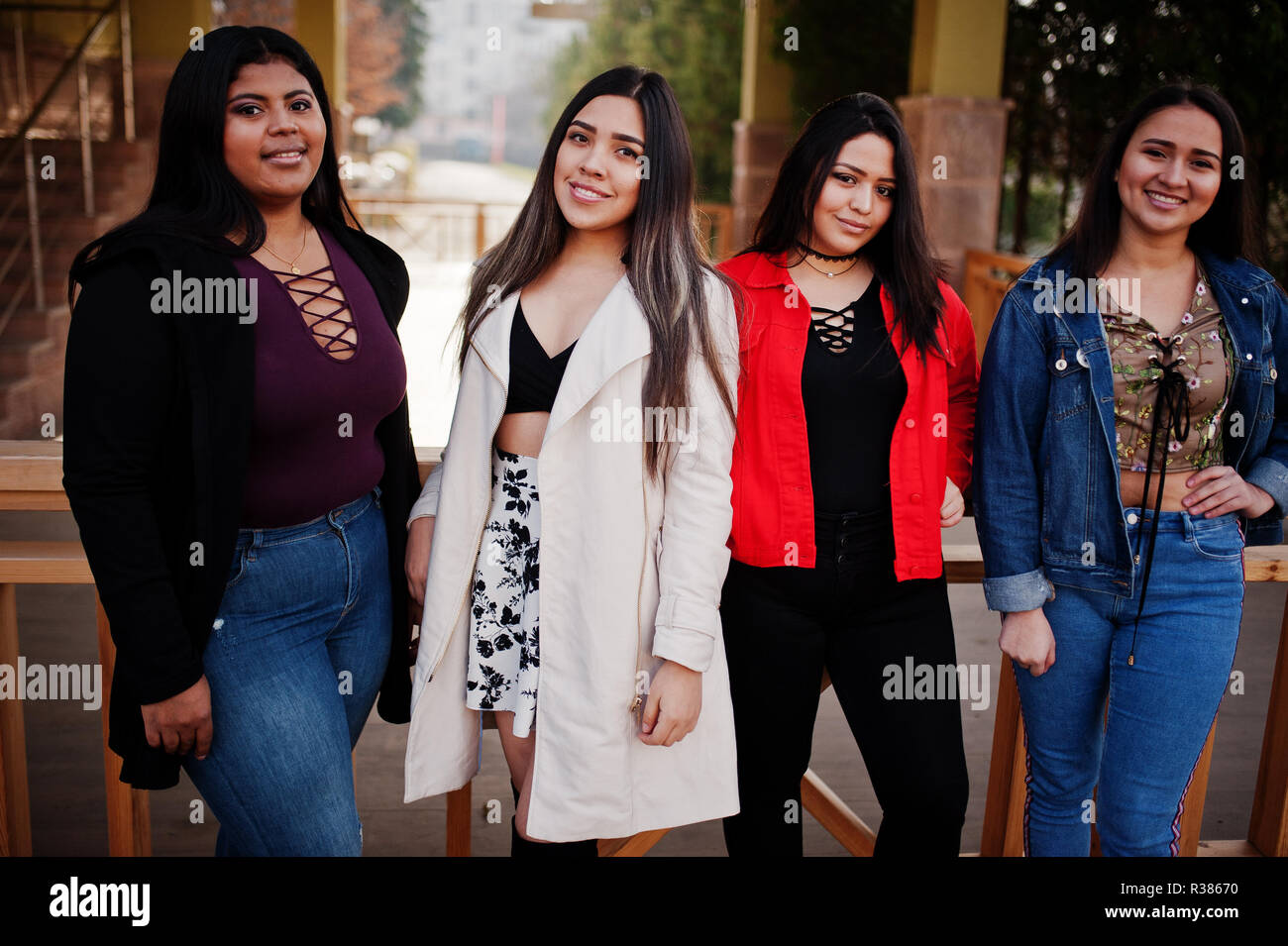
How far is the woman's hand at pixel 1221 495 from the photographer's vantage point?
191 centimetres

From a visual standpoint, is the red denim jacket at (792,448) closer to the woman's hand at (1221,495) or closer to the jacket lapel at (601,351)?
the jacket lapel at (601,351)

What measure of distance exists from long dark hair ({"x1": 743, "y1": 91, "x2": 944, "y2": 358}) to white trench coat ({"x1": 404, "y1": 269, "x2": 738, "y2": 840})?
35 centimetres

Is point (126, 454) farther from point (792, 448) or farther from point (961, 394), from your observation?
point (961, 394)

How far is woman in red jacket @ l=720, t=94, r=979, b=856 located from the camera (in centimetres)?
195

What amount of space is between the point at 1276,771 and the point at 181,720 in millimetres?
2297

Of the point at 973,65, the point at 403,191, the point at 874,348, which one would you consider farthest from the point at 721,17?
the point at 403,191

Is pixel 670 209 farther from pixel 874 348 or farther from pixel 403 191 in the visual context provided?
pixel 403 191

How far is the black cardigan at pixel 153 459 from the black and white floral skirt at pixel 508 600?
0.42 metres

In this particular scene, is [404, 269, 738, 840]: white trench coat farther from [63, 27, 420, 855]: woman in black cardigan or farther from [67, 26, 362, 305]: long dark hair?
[67, 26, 362, 305]: long dark hair

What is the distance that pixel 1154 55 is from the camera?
7.08 m

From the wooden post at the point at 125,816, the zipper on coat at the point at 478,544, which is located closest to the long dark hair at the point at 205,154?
the zipper on coat at the point at 478,544

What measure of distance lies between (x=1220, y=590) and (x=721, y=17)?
14.4 metres

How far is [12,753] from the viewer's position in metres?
2.16
